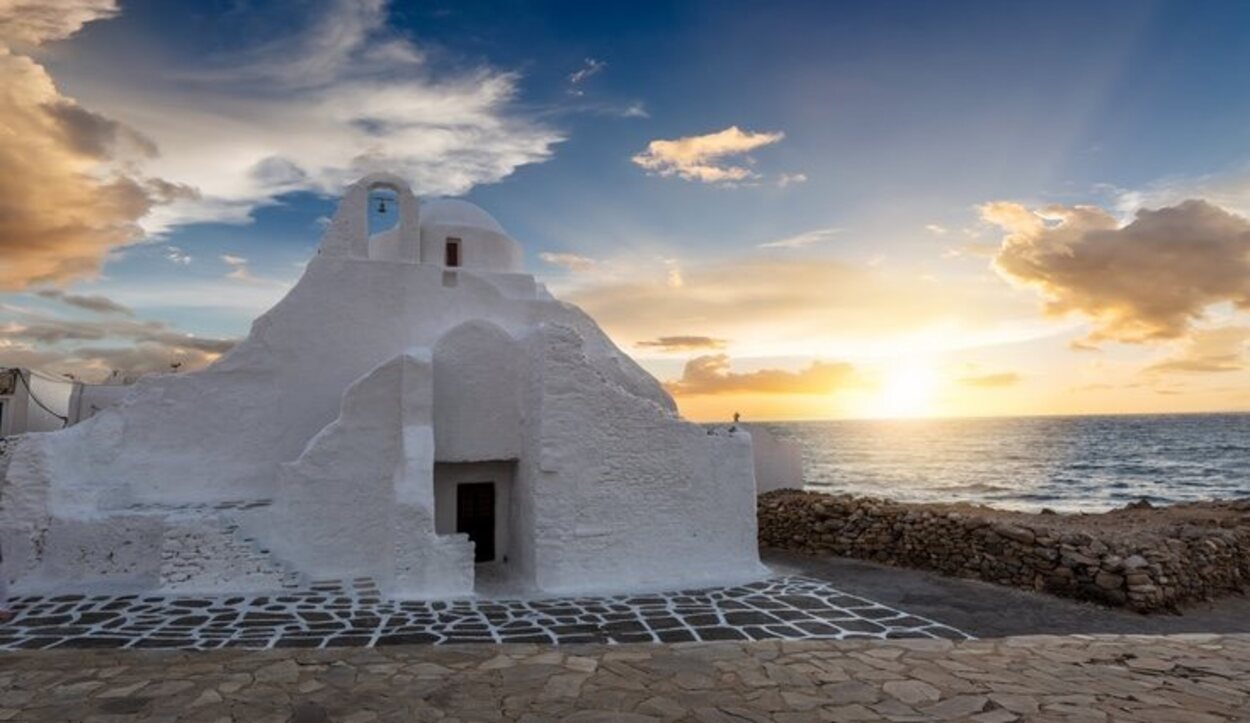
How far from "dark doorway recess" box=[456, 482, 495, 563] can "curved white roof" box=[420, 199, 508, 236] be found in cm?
549

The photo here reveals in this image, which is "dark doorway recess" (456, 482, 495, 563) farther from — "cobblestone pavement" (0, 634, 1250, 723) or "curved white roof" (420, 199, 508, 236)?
"curved white roof" (420, 199, 508, 236)

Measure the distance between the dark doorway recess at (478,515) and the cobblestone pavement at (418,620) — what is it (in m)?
2.32

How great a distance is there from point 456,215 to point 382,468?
6.13 m

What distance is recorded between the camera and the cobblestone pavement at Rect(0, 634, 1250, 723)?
18.6 ft

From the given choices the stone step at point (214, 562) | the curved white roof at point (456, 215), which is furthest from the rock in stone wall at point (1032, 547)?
the stone step at point (214, 562)

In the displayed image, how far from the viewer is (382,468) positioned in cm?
1063

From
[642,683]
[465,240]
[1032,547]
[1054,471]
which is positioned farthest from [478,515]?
[1054,471]

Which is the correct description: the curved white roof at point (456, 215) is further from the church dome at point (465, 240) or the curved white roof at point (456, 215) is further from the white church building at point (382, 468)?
the white church building at point (382, 468)

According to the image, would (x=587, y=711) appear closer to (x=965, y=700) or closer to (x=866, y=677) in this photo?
(x=866, y=677)

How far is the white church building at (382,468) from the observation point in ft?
32.2

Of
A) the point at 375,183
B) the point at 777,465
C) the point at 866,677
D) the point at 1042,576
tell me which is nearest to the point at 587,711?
the point at 866,677

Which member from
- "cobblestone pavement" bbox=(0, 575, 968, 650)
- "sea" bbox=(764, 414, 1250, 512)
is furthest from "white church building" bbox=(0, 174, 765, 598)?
"sea" bbox=(764, 414, 1250, 512)

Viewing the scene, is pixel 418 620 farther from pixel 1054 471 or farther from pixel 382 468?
pixel 1054 471

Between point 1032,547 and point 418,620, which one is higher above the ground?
point 1032,547
